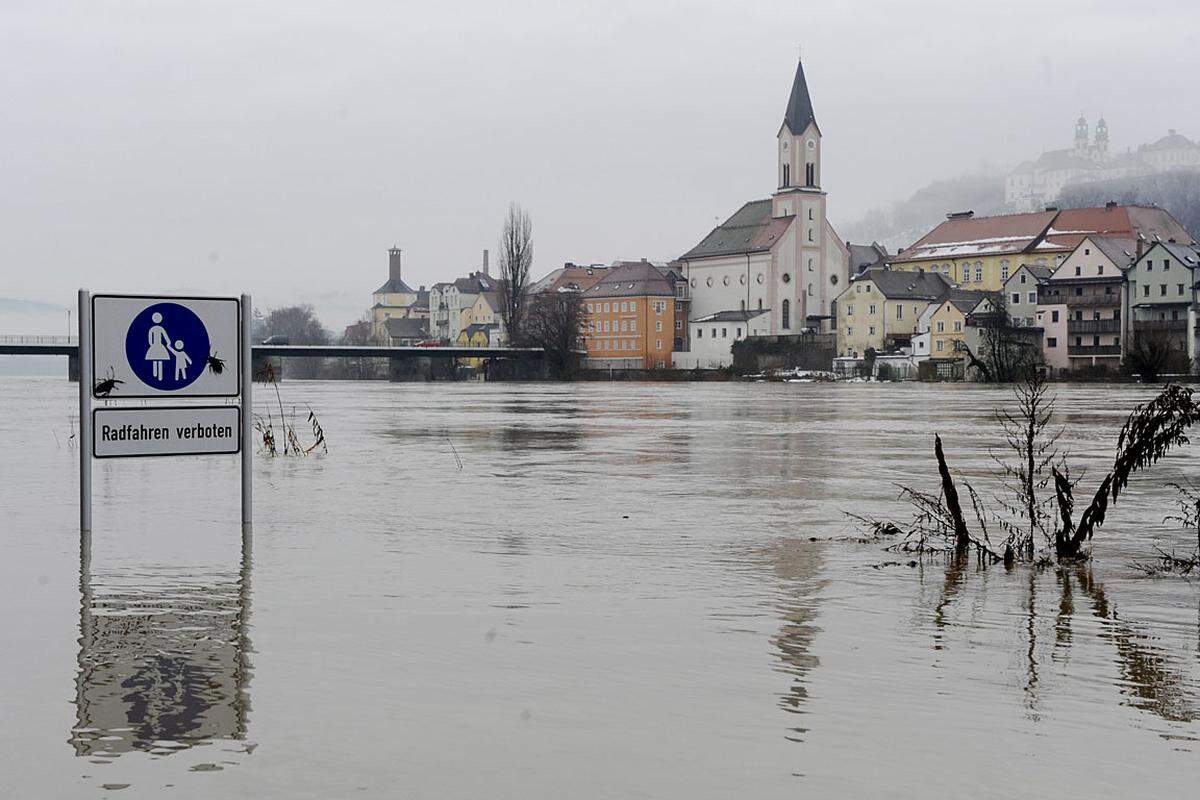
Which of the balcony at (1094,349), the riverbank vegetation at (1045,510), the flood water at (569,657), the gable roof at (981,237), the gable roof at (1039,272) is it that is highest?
the gable roof at (981,237)

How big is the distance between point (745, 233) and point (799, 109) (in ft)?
48.9

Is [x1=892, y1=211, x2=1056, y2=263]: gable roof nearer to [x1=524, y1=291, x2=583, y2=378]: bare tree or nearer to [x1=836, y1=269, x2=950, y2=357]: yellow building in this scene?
[x1=836, y1=269, x2=950, y2=357]: yellow building

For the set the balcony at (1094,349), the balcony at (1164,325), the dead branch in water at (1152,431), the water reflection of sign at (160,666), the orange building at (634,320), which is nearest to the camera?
the water reflection of sign at (160,666)

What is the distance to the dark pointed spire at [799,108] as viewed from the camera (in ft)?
545

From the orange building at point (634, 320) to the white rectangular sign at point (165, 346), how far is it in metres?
148

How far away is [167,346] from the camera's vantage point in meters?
11.8

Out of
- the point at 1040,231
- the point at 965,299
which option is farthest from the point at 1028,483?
the point at 1040,231

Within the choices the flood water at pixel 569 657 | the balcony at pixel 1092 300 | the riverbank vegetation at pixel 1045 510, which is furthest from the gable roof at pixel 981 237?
the flood water at pixel 569 657

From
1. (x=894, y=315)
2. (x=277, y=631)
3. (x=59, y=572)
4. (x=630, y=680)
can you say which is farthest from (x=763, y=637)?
(x=894, y=315)

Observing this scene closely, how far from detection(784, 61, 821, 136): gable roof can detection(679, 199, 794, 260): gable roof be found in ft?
32.8

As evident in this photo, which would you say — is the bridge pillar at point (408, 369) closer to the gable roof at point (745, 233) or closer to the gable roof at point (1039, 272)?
the gable roof at point (745, 233)

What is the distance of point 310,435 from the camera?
3481 centimetres

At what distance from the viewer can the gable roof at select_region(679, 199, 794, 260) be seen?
534 ft

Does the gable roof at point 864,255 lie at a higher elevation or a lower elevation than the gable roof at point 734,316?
higher
